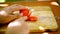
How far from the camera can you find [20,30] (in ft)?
2.79

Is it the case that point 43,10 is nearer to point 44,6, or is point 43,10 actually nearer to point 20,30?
point 44,6

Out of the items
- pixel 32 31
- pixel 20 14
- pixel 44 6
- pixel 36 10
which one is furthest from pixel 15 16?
pixel 44 6

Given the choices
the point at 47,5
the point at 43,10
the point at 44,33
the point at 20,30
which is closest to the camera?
the point at 20,30

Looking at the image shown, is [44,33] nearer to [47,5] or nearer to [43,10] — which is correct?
[43,10]

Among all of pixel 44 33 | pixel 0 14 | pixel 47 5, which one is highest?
pixel 47 5

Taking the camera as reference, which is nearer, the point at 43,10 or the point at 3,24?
the point at 3,24

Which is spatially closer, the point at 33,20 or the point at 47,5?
the point at 33,20

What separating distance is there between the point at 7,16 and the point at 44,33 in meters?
0.26

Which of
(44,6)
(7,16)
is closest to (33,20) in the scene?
(7,16)

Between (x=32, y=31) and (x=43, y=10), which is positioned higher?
(x=43, y=10)

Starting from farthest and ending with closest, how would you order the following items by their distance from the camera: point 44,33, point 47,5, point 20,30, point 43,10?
point 47,5 < point 43,10 < point 44,33 < point 20,30

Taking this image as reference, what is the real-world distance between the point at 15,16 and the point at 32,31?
0.50 ft

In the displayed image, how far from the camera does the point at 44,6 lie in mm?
1318

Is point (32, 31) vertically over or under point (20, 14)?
under
